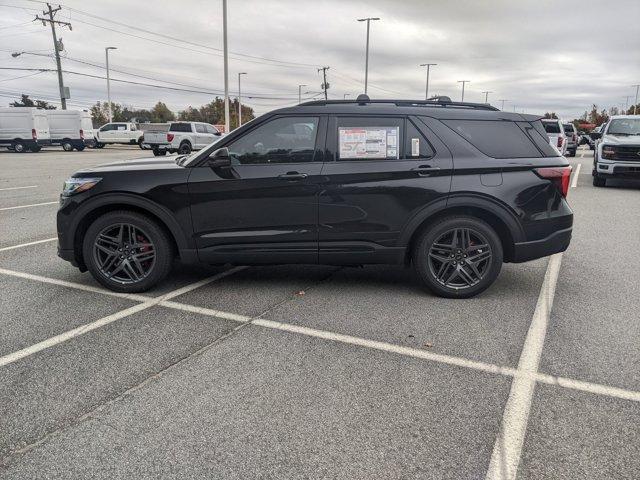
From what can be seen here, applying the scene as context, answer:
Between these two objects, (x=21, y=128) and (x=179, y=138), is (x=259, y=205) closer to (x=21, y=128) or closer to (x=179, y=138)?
(x=179, y=138)

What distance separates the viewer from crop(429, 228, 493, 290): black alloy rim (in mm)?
4828

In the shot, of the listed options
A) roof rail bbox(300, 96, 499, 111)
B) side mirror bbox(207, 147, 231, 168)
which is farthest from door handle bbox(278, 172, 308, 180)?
roof rail bbox(300, 96, 499, 111)

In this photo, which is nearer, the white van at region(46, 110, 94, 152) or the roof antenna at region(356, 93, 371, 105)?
the roof antenna at region(356, 93, 371, 105)

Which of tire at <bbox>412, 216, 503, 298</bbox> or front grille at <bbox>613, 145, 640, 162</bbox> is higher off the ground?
front grille at <bbox>613, 145, 640, 162</bbox>

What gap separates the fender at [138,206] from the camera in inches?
187

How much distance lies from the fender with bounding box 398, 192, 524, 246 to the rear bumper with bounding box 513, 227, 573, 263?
0.19 metres

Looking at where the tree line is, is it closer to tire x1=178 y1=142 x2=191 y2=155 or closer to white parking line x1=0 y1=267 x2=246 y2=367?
tire x1=178 y1=142 x2=191 y2=155

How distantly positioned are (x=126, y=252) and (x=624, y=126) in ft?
47.0

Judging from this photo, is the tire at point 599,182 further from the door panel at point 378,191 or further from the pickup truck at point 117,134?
the pickup truck at point 117,134

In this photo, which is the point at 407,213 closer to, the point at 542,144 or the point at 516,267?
the point at 542,144

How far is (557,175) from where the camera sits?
4.84 m

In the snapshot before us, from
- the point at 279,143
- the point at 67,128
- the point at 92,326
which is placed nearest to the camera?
the point at 92,326

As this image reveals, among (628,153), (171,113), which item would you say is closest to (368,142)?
(628,153)

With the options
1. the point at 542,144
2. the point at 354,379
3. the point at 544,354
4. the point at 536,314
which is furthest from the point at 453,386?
the point at 542,144
